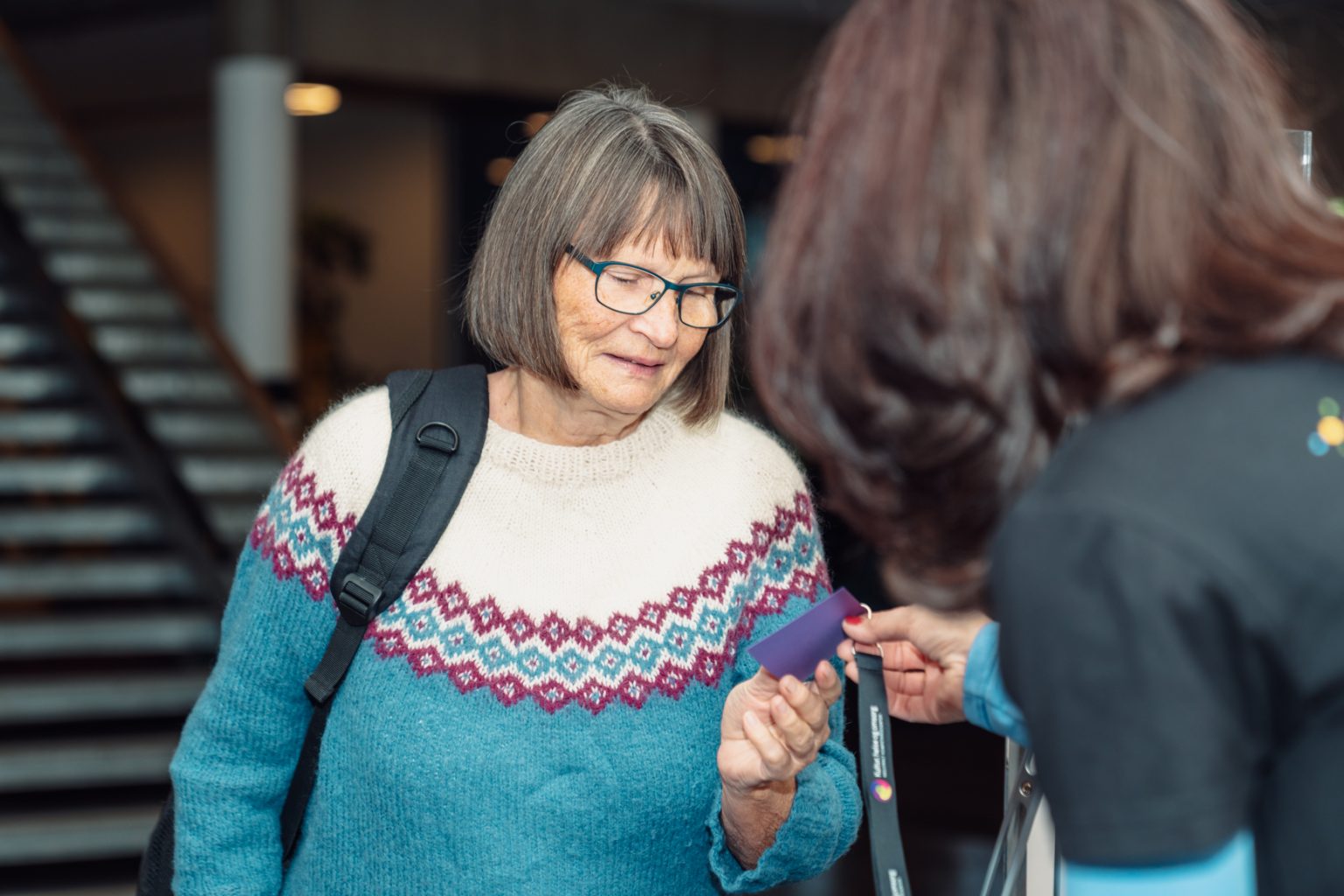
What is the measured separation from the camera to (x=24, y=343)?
661cm

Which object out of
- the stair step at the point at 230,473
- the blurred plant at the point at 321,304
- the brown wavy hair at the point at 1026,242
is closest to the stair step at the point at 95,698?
the stair step at the point at 230,473

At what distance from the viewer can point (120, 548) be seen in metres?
6.33

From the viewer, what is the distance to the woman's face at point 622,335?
2.05 meters

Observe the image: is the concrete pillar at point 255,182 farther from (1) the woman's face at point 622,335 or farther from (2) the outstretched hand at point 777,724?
(2) the outstretched hand at point 777,724

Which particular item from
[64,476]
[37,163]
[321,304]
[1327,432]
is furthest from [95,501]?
[321,304]

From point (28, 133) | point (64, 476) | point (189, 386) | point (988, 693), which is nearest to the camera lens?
point (988, 693)

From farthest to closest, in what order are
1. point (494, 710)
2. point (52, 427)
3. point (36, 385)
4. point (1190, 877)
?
point (36, 385), point (52, 427), point (494, 710), point (1190, 877)

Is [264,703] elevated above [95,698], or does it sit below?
above

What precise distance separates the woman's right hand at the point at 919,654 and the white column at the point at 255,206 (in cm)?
819

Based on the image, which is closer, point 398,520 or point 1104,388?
point 1104,388

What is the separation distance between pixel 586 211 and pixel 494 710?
74cm

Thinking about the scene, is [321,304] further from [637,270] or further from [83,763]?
[637,270]

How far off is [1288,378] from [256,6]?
9270mm

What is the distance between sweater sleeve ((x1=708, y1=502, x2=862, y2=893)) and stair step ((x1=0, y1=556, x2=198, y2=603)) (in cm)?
453
